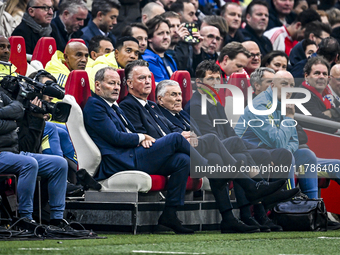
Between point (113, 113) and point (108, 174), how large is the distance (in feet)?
1.77

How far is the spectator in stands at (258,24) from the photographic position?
37.1 ft

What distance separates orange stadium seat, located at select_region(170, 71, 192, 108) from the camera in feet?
23.8

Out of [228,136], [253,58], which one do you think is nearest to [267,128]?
[228,136]

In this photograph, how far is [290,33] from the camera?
39.0 feet

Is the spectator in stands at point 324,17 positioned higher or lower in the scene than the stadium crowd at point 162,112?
higher

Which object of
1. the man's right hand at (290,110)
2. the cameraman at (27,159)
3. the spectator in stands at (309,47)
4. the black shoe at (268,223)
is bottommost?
the black shoe at (268,223)

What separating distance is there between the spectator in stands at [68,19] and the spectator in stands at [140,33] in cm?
73

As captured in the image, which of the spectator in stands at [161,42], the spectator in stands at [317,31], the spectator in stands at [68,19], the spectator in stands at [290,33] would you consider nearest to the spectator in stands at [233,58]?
the spectator in stands at [161,42]

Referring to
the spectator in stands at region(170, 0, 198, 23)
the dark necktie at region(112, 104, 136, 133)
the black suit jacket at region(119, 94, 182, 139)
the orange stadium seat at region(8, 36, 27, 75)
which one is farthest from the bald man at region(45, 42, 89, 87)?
the spectator in stands at region(170, 0, 198, 23)

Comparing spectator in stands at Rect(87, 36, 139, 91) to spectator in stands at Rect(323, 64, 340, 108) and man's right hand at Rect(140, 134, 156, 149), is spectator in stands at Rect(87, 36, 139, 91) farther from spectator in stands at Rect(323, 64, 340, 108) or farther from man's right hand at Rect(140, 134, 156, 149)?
spectator in stands at Rect(323, 64, 340, 108)

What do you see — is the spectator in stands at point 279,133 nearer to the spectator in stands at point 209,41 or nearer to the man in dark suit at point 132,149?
the man in dark suit at point 132,149

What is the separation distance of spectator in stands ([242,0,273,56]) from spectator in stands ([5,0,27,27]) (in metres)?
3.98

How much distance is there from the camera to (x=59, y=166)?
18.2 ft

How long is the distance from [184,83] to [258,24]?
4468mm
